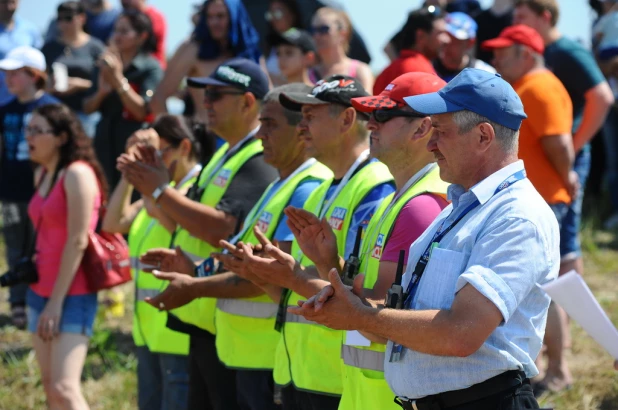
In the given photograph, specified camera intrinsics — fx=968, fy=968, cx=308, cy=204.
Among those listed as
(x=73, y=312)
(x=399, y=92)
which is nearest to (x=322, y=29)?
(x=73, y=312)

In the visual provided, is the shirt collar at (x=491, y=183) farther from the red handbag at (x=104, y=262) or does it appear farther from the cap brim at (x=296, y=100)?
the red handbag at (x=104, y=262)

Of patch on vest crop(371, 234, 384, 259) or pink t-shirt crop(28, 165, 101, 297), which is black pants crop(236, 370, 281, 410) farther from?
pink t-shirt crop(28, 165, 101, 297)

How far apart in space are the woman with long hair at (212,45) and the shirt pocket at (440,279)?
4.89 m

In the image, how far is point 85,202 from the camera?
5945 mm

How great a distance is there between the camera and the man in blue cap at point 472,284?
9.47 feet

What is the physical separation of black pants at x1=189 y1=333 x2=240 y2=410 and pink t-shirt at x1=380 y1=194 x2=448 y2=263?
6.43 feet

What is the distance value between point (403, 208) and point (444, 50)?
12.4ft

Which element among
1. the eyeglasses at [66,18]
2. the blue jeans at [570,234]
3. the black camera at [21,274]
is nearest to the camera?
Answer: the black camera at [21,274]

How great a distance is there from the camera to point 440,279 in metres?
3.04

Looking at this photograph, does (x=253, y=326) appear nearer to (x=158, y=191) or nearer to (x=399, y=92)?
(x=158, y=191)

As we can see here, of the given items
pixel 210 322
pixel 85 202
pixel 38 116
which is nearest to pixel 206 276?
pixel 210 322

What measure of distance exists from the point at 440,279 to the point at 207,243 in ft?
8.24

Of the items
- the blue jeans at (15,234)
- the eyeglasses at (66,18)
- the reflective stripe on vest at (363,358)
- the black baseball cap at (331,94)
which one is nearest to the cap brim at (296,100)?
the black baseball cap at (331,94)

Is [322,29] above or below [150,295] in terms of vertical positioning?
above
